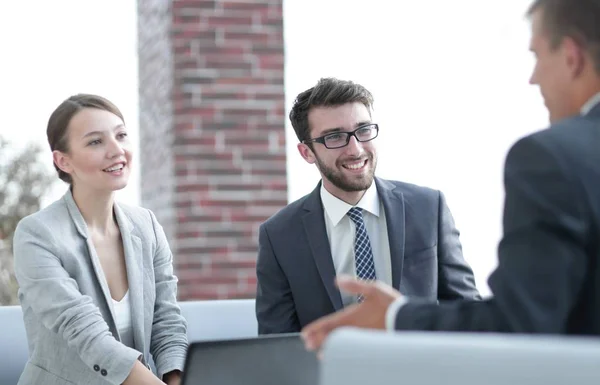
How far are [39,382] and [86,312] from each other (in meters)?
0.30

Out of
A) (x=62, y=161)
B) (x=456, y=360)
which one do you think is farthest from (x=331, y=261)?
(x=456, y=360)

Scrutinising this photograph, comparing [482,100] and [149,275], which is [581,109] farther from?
[482,100]

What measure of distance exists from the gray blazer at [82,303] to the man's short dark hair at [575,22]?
1543 mm

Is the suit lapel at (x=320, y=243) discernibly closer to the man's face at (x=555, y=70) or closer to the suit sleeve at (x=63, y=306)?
the suit sleeve at (x=63, y=306)

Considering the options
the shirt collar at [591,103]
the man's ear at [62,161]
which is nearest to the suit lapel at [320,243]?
the man's ear at [62,161]

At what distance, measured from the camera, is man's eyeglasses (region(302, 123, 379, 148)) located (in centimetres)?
267

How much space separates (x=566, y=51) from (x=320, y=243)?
144 cm

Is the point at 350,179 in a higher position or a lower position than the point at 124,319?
higher

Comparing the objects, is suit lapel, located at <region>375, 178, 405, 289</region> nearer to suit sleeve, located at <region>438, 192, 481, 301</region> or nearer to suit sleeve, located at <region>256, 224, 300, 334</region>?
suit sleeve, located at <region>438, 192, 481, 301</region>

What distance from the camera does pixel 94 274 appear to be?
2.55 m

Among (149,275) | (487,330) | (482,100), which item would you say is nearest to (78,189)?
(149,275)

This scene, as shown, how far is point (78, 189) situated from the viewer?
8.79 feet

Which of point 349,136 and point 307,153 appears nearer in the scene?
point 349,136

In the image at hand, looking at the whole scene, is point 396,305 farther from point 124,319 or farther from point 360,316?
point 124,319
